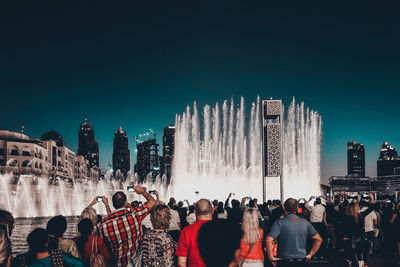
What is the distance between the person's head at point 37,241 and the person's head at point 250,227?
8.88 ft

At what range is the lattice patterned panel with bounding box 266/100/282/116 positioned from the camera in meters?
24.4

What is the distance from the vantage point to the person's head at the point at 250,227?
20.3 ft

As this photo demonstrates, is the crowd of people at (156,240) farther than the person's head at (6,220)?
No

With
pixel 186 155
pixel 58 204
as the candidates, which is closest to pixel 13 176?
pixel 58 204

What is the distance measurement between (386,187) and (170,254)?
159362 mm

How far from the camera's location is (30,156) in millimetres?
102062

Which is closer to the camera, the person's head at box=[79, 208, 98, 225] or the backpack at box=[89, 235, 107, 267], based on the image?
the backpack at box=[89, 235, 107, 267]

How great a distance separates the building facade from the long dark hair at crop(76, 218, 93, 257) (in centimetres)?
8967

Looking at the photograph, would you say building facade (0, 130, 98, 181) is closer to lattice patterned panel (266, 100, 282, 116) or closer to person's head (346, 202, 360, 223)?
lattice patterned panel (266, 100, 282, 116)

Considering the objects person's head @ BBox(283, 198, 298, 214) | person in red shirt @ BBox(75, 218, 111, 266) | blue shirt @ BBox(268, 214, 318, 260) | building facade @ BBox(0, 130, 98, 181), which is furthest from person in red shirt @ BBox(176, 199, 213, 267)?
building facade @ BBox(0, 130, 98, 181)

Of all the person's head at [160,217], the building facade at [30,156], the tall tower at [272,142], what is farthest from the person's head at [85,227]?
the building facade at [30,156]

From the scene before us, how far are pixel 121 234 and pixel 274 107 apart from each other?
19270mm

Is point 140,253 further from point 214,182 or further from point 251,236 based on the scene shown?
point 214,182

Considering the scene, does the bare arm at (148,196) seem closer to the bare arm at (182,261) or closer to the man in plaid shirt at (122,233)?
the man in plaid shirt at (122,233)
